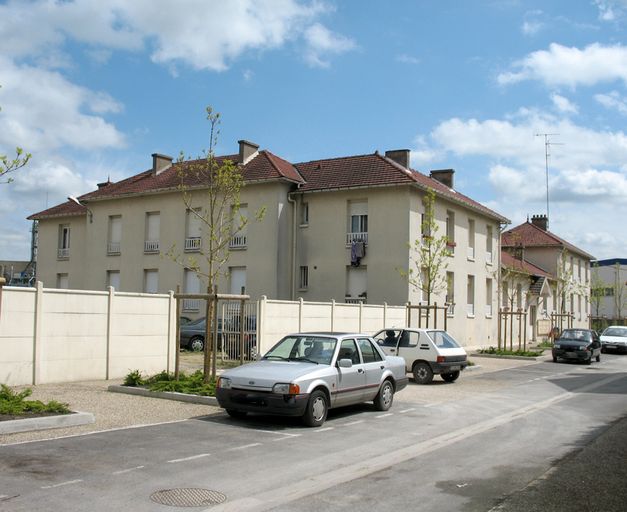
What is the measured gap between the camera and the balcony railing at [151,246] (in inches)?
1422

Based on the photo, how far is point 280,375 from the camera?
1094cm

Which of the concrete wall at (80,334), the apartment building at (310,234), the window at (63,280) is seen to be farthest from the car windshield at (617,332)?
the window at (63,280)

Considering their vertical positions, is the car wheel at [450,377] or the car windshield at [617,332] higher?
the car windshield at [617,332]

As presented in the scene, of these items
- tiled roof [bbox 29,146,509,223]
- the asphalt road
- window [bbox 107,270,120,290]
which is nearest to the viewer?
the asphalt road

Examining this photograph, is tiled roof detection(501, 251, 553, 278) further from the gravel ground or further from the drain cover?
the drain cover

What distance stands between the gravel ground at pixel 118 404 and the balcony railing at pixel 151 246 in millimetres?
20726

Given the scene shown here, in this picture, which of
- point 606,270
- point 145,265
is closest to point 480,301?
point 145,265

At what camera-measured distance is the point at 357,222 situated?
32125 mm

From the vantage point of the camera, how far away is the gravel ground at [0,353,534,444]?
33.2 ft

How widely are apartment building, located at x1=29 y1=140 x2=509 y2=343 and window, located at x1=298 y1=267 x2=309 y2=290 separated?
1.9 inches

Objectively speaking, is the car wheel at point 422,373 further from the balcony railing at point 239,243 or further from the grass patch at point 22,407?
the balcony railing at point 239,243

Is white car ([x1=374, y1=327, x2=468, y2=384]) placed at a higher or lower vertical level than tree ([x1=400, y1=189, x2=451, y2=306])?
lower

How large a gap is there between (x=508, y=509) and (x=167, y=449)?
444 cm

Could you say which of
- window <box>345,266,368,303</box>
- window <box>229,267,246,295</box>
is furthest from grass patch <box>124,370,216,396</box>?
window <box>229,267,246,295</box>
